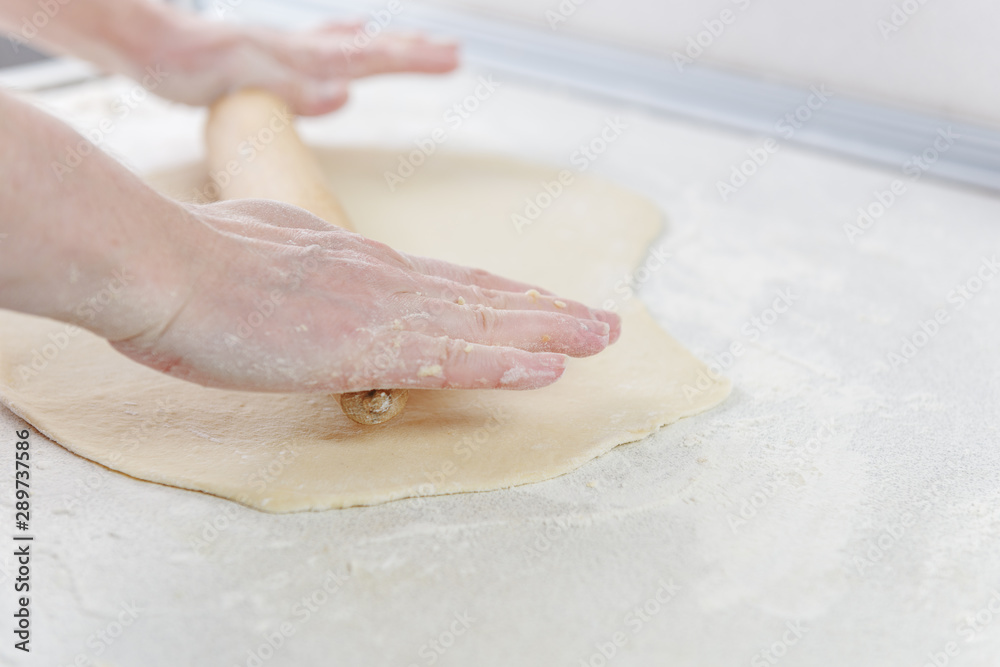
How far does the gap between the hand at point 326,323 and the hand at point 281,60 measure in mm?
1125

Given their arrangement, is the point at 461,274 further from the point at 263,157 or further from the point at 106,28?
the point at 106,28

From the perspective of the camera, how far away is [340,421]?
4.91 feet

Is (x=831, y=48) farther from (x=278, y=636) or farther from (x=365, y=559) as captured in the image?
(x=278, y=636)

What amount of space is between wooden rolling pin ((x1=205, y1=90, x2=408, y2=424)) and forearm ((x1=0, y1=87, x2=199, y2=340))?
0.57 meters

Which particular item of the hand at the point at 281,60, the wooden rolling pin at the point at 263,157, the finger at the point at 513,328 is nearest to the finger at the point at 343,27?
the hand at the point at 281,60

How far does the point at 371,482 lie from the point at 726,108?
2.04 m

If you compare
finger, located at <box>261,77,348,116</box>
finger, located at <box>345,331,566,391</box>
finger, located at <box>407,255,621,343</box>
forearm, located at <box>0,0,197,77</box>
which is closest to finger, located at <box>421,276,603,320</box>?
finger, located at <box>407,255,621,343</box>

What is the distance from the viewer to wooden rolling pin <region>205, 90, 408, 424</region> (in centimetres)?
189

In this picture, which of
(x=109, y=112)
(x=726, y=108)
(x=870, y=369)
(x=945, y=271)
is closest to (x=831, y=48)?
(x=726, y=108)

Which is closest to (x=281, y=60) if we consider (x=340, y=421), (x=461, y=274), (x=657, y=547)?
(x=461, y=274)

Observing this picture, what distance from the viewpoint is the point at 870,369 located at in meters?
1.74

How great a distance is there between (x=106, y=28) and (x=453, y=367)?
1647 millimetres

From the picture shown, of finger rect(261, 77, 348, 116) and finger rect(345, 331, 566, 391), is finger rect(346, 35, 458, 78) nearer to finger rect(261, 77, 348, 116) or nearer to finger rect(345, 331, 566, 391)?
finger rect(261, 77, 348, 116)

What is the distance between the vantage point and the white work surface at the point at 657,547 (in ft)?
3.74
